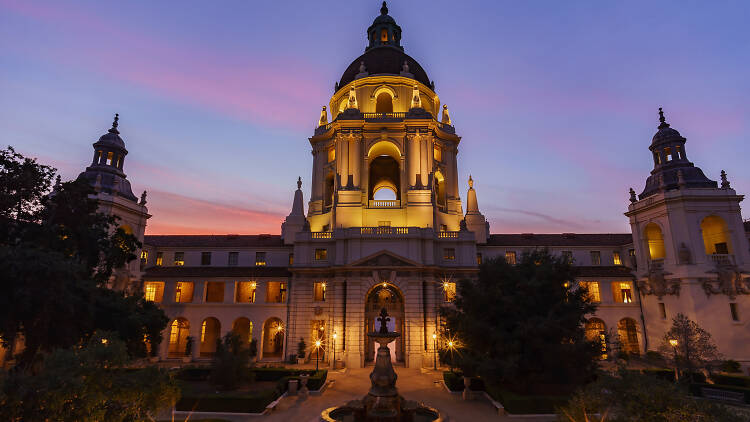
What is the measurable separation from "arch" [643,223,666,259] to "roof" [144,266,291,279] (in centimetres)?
4012

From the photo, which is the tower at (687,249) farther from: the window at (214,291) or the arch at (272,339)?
the window at (214,291)

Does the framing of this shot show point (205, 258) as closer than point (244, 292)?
No

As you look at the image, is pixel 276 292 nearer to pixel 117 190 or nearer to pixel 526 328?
pixel 117 190

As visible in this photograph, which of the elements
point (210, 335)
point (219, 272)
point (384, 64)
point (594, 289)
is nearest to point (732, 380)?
point (594, 289)

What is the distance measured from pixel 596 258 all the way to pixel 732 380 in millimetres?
20363

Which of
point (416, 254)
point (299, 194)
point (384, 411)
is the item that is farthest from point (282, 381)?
point (299, 194)

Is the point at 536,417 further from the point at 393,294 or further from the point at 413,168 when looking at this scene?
the point at 413,168

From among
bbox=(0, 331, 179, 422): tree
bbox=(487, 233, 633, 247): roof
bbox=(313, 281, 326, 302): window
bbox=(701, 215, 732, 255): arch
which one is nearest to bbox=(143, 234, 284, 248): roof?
bbox=(313, 281, 326, 302): window

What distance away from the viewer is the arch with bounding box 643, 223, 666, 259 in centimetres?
4209

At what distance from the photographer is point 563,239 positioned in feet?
156

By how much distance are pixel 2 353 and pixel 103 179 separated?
Result: 58.9 ft

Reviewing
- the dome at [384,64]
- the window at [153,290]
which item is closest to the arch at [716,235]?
the dome at [384,64]

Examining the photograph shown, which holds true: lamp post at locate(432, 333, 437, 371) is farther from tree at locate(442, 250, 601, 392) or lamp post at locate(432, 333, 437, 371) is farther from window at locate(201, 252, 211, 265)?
window at locate(201, 252, 211, 265)

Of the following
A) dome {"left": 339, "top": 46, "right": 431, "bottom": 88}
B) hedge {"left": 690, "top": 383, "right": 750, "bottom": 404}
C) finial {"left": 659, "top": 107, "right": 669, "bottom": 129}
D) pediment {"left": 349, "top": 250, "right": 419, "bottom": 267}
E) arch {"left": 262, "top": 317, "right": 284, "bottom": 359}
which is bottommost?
hedge {"left": 690, "top": 383, "right": 750, "bottom": 404}
